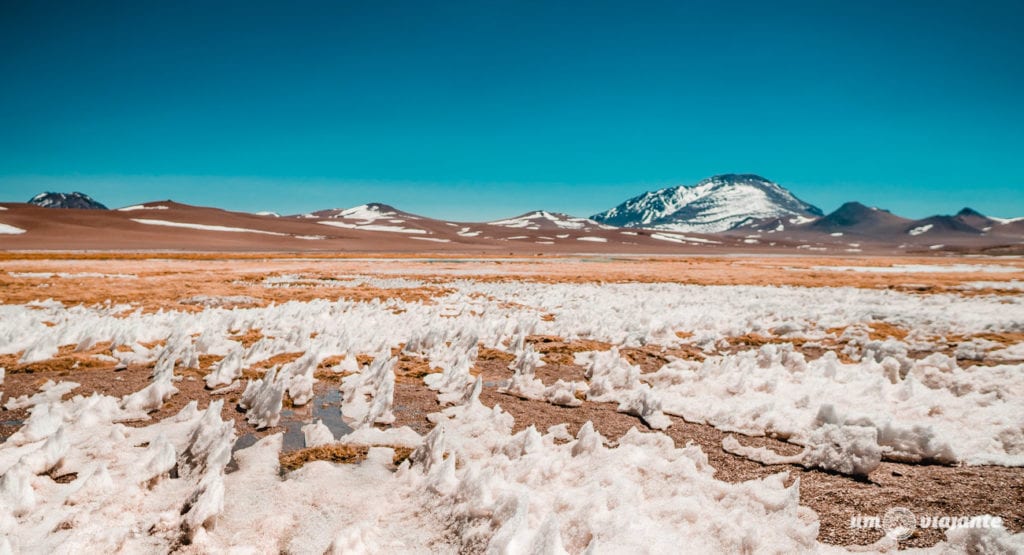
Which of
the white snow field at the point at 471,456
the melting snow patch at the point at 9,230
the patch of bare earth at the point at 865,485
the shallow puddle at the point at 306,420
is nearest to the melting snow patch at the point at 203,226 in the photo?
the melting snow patch at the point at 9,230

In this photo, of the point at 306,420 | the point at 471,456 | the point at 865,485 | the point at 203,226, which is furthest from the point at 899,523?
the point at 203,226

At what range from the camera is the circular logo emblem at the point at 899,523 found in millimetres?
4672

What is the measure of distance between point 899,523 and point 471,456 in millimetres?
4742

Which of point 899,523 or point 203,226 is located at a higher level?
point 203,226

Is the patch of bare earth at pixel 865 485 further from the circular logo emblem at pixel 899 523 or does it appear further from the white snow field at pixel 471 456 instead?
the white snow field at pixel 471 456

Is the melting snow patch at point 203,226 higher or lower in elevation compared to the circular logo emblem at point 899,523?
higher

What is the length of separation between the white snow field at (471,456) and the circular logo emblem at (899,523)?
0.41 m

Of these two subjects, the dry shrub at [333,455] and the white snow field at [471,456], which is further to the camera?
the dry shrub at [333,455]

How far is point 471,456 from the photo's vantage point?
20.8ft

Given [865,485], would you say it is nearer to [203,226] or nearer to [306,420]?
[306,420]

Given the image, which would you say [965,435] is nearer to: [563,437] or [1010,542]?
[1010,542]

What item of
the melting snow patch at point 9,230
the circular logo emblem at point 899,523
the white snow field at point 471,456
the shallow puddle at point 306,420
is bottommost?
the shallow puddle at point 306,420

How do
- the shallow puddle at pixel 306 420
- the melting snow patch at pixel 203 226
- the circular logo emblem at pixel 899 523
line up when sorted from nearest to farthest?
the circular logo emblem at pixel 899 523, the shallow puddle at pixel 306 420, the melting snow patch at pixel 203 226

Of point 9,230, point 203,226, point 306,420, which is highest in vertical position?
point 203,226
